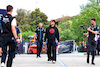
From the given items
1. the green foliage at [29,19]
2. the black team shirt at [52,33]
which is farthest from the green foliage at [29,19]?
the black team shirt at [52,33]

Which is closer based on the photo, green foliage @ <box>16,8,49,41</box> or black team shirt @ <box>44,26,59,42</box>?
black team shirt @ <box>44,26,59,42</box>

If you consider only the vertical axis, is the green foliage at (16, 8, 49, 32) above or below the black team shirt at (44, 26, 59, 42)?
above

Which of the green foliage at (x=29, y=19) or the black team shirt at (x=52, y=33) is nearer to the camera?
the black team shirt at (x=52, y=33)

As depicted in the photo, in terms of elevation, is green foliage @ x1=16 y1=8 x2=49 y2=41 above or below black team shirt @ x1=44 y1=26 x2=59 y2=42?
above

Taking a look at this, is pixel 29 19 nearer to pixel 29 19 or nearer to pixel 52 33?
pixel 29 19

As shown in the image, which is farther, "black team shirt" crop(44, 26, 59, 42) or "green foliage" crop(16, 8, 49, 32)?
"green foliage" crop(16, 8, 49, 32)

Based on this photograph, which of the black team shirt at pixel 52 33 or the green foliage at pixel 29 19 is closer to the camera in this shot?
the black team shirt at pixel 52 33

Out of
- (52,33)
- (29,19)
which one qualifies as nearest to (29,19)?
(29,19)

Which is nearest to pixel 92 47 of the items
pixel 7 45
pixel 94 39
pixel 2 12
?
pixel 94 39

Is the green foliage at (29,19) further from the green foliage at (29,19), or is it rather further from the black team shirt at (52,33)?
the black team shirt at (52,33)

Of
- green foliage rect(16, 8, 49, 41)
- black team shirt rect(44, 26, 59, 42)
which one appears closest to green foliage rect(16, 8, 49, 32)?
green foliage rect(16, 8, 49, 41)

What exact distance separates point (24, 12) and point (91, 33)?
63.6 m

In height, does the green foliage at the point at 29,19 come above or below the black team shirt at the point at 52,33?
above

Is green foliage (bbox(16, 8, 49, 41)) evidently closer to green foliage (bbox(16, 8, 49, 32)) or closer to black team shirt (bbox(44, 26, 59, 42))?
green foliage (bbox(16, 8, 49, 32))
